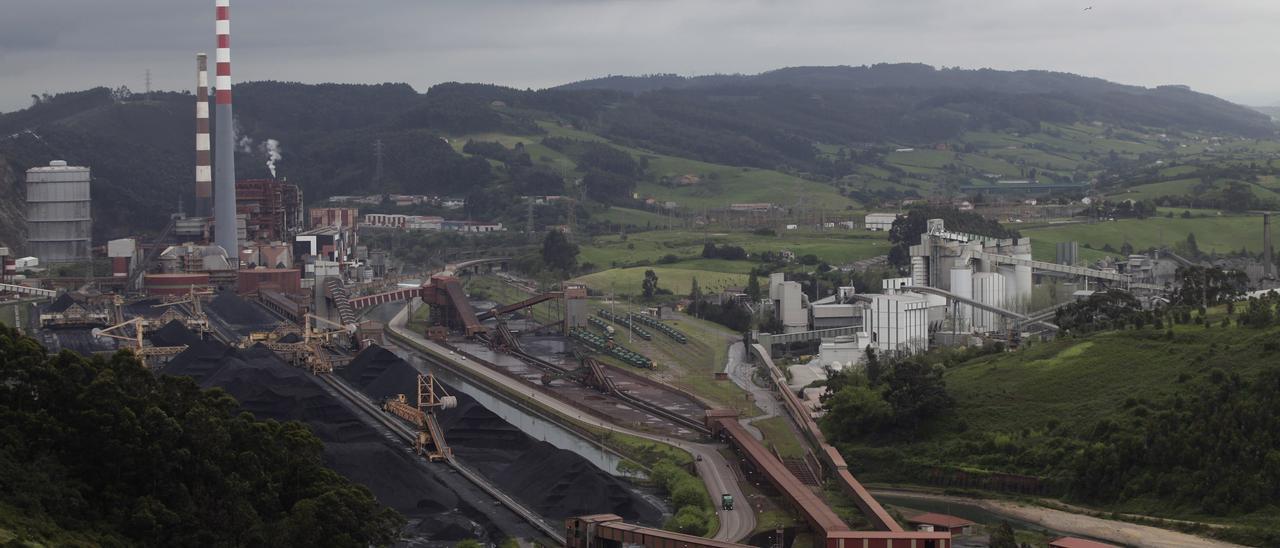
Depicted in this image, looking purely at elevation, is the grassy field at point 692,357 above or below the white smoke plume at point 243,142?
below

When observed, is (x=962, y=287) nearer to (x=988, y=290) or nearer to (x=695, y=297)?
(x=988, y=290)

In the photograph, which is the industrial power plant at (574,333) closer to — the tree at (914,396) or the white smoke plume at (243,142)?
the tree at (914,396)

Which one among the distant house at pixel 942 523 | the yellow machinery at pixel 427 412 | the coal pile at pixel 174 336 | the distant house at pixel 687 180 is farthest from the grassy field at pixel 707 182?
the distant house at pixel 942 523

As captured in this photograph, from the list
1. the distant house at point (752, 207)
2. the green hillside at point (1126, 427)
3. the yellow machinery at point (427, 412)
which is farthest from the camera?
the distant house at point (752, 207)

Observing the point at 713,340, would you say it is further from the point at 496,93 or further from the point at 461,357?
the point at 496,93

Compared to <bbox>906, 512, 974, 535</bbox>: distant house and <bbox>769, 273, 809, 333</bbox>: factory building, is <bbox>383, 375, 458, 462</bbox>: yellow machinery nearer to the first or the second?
<bbox>906, 512, 974, 535</bbox>: distant house

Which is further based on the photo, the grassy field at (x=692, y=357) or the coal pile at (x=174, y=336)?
the coal pile at (x=174, y=336)

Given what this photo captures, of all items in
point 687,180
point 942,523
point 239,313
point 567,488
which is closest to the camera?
point 942,523

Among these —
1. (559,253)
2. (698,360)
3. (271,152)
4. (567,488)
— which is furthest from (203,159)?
(567,488)
